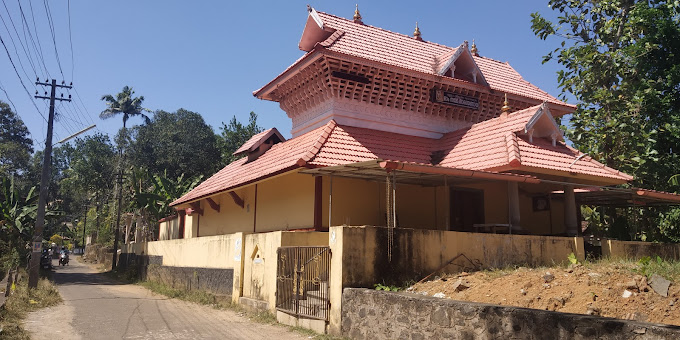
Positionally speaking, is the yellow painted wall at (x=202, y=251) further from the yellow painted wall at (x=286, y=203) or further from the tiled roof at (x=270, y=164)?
the tiled roof at (x=270, y=164)

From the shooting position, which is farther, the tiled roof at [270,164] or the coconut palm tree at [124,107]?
the coconut palm tree at [124,107]

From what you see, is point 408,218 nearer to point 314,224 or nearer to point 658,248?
point 314,224

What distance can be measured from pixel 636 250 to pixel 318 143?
27.3 ft

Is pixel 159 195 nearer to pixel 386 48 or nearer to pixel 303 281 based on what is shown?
pixel 386 48

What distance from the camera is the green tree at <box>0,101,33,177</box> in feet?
196

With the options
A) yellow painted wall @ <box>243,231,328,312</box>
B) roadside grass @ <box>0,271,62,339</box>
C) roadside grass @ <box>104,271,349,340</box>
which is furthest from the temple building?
roadside grass @ <box>0,271,62,339</box>

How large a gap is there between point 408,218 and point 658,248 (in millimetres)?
6479

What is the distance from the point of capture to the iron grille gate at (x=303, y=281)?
9.12m

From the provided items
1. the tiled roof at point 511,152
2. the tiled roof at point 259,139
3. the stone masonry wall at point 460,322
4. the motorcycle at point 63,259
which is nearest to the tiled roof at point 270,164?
the tiled roof at point 259,139

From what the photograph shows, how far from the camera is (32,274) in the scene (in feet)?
57.6

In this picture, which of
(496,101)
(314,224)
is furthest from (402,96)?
(314,224)

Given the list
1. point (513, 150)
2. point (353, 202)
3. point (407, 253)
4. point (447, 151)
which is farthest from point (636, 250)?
point (353, 202)

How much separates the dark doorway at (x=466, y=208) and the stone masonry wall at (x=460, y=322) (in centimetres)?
608

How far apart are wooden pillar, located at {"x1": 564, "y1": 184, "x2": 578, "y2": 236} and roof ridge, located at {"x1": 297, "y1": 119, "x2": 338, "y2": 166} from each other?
653 centimetres
